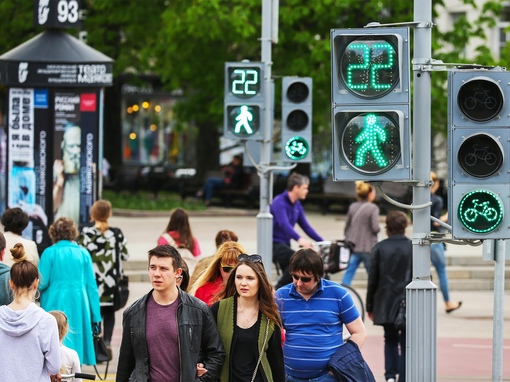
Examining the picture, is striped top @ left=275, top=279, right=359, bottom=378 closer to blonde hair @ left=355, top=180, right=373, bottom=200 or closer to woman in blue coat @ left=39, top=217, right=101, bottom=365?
woman in blue coat @ left=39, top=217, right=101, bottom=365

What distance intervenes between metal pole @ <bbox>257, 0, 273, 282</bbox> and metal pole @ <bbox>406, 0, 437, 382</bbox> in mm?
6745

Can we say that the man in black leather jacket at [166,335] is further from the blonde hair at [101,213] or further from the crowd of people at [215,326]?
the blonde hair at [101,213]

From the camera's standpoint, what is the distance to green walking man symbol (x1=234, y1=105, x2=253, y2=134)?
1497 cm

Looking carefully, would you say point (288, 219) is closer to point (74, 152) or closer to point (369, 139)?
point (74, 152)

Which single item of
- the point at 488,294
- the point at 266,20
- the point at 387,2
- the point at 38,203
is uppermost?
the point at 387,2

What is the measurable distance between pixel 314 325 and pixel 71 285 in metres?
4.07

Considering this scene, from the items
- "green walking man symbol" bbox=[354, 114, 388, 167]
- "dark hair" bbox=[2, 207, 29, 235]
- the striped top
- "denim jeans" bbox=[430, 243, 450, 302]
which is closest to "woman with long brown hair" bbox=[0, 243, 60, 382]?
the striped top

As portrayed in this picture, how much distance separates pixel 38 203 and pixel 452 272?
7.15 m

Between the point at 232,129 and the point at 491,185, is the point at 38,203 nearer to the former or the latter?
the point at 232,129

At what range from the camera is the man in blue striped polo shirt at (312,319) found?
7.90 m

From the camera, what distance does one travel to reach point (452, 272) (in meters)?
21.0

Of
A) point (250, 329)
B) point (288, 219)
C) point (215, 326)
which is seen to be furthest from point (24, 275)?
point (288, 219)

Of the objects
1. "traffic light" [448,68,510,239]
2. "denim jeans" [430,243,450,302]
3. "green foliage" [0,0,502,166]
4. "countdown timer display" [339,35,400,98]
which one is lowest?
"denim jeans" [430,243,450,302]

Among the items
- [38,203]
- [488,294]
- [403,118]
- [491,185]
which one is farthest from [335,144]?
[488,294]
